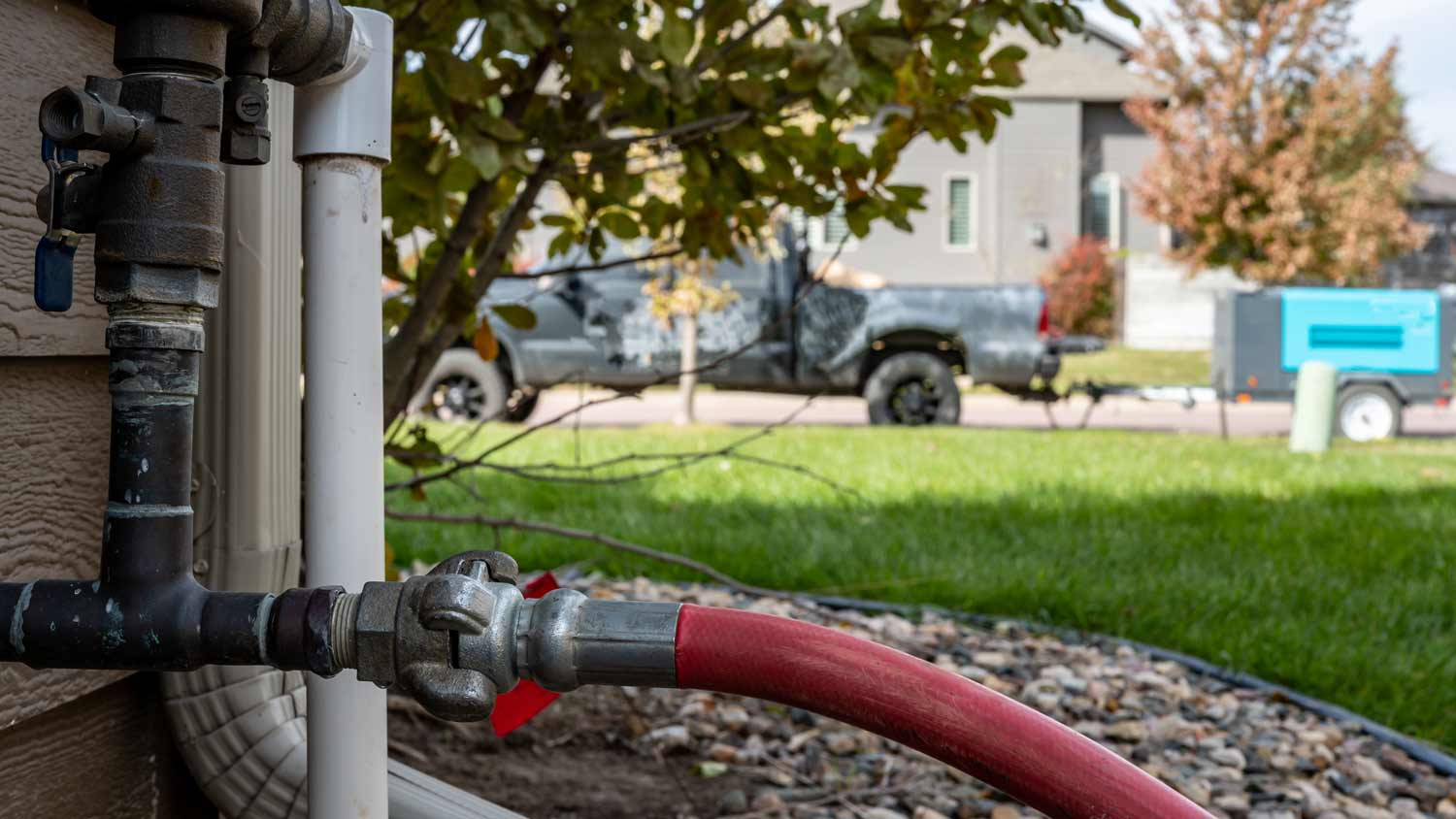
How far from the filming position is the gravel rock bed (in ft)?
7.53

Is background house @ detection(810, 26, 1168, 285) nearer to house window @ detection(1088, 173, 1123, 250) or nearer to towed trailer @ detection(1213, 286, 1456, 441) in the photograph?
house window @ detection(1088, 173, 1123, 250)

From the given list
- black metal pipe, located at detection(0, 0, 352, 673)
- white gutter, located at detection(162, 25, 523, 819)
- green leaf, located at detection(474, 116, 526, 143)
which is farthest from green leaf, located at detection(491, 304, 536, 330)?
black metal pipe, located at detection(0, 0, 352, 673)

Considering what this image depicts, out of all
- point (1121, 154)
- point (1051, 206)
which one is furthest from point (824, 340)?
point (1121, 154)

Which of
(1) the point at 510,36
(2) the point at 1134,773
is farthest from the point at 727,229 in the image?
(2) the point at 1134,773

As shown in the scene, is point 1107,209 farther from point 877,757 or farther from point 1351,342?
point 877,757

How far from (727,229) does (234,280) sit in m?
1.40

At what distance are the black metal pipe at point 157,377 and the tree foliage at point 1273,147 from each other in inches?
906

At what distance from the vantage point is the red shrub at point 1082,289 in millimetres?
23266

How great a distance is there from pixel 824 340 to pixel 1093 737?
813 centimetres

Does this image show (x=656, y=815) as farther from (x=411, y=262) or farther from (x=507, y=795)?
(x=411, y=262)

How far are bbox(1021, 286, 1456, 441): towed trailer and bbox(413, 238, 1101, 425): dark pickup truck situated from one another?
22.4 inches

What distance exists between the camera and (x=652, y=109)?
2195 millimetres

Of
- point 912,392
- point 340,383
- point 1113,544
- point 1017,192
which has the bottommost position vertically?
point 1113,544

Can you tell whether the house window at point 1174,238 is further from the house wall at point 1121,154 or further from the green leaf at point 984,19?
the green leaf at point 984,19
